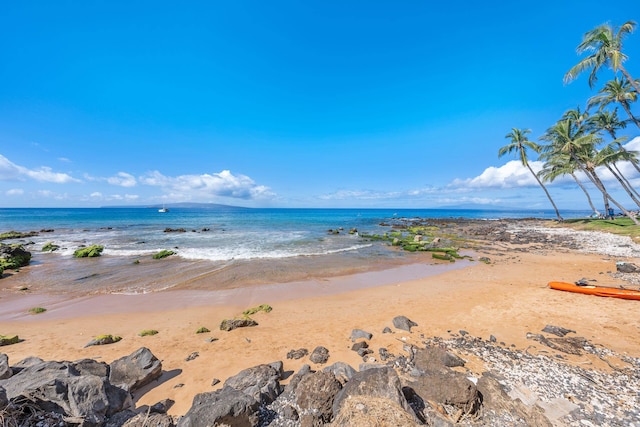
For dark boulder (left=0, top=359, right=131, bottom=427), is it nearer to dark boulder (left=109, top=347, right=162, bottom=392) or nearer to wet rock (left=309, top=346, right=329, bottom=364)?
dark boulder (left=109, top=347, right=162, bottom=392)

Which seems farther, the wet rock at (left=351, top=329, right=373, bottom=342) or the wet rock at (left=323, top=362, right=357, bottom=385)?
the wet rock at (left=351, top=329, right=373, bottom=342)

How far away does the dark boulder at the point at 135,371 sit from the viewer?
497 centimetres

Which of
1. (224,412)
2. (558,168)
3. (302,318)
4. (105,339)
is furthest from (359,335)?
(558,168)

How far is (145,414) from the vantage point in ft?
12.4

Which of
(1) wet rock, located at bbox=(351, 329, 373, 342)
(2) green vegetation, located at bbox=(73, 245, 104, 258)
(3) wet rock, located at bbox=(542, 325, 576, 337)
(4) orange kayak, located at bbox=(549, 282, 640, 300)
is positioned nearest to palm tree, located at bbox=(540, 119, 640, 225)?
(4) orange kayak, located at bbox=(549, 282, 640, 300)

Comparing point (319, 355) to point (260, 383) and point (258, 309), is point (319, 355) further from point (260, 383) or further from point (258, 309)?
point (258, 309)

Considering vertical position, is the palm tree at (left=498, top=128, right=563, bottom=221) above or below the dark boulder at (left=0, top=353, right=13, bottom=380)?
above

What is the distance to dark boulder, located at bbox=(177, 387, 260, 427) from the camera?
11.3 ft

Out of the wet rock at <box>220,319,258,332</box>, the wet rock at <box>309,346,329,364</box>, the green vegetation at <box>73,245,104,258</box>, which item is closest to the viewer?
the wet rock at <box>309,346,329,364</box>

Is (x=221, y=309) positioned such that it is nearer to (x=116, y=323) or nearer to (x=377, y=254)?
(x=116, y=323)

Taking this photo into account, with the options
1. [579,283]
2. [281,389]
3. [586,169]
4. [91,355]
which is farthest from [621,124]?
[91,355]

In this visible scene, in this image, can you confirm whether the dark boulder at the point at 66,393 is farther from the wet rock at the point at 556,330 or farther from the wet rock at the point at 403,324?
the wet rock at the point at 556,330

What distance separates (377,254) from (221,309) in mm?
14858

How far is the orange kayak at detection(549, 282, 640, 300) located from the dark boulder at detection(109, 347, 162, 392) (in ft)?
49.9
